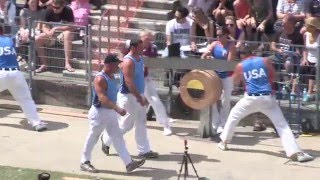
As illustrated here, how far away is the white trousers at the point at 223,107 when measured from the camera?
13484 millimetres

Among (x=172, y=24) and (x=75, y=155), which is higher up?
(x=172, y=24)

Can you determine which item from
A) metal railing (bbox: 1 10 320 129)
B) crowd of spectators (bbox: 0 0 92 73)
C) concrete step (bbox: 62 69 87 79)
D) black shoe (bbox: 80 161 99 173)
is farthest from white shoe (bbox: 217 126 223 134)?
crowd of spectators (bbox: 0 0 92 73)

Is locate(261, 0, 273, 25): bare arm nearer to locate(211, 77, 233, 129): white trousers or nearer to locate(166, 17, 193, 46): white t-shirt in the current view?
locate(166, 17, 193, 46): white t-shirt

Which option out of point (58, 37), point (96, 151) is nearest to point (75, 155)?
point (96, 151)

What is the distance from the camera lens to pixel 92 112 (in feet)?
37.3

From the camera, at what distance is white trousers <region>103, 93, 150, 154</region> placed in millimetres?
12000

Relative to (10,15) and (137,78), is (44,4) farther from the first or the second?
(137,78)

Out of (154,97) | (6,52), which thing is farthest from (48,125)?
(154,97)

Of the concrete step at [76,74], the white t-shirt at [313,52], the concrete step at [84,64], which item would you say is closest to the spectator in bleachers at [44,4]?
the concrete step at [84,64]

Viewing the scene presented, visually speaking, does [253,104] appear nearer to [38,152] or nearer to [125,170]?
[125,170]

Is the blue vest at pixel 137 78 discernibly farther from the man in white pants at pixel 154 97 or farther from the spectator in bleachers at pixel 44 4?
the spectator in bleachers at pixel 44 4

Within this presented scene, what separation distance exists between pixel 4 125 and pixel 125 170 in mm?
3302

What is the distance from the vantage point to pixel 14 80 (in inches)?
537

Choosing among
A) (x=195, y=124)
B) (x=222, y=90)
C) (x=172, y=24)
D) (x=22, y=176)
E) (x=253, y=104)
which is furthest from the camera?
(x=172, y=24)
